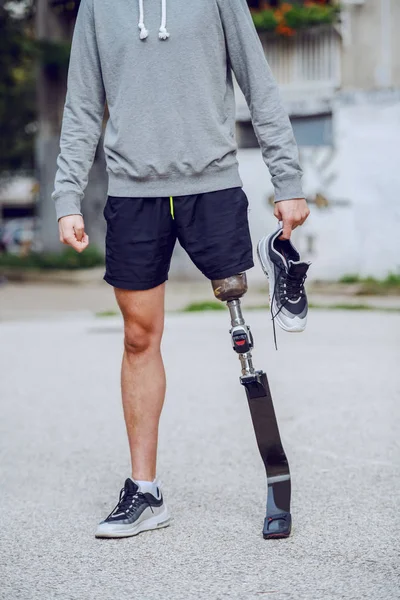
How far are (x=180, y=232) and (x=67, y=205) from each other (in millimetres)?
381

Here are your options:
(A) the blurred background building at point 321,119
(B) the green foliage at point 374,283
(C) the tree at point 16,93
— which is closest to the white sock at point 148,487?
(B) the green foliage at point 374,283

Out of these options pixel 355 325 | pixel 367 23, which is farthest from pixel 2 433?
pixel 367 23

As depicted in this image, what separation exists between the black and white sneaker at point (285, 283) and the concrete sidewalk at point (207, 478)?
691 millimetres

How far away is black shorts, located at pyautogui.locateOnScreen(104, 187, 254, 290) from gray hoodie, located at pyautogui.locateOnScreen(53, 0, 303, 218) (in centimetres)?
4

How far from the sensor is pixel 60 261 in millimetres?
19172

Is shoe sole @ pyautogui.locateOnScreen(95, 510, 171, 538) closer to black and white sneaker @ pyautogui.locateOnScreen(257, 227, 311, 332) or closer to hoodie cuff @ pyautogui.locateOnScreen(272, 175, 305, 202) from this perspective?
black and white sneaker @ pyautogui.locateOnScreen(257, 227, 311, 332)

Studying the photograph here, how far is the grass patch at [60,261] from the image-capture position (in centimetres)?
1902

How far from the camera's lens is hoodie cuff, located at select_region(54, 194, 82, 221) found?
11.3 feet

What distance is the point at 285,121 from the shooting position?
3.39m

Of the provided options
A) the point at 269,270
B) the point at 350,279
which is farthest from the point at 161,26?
the point at 350,279

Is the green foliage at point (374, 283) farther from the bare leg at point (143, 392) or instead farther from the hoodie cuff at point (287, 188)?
the hoodie cuff at point (287, 188)

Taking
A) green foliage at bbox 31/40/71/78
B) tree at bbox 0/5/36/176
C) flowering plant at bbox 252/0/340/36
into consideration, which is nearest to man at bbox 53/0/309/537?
flowering plant at bbox 252/0/340/36

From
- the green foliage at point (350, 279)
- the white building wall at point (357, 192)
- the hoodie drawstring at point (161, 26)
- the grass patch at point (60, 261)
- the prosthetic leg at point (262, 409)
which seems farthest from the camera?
the grass patch at point (60, 261)

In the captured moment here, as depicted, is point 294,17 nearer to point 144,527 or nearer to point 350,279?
point 350,279
